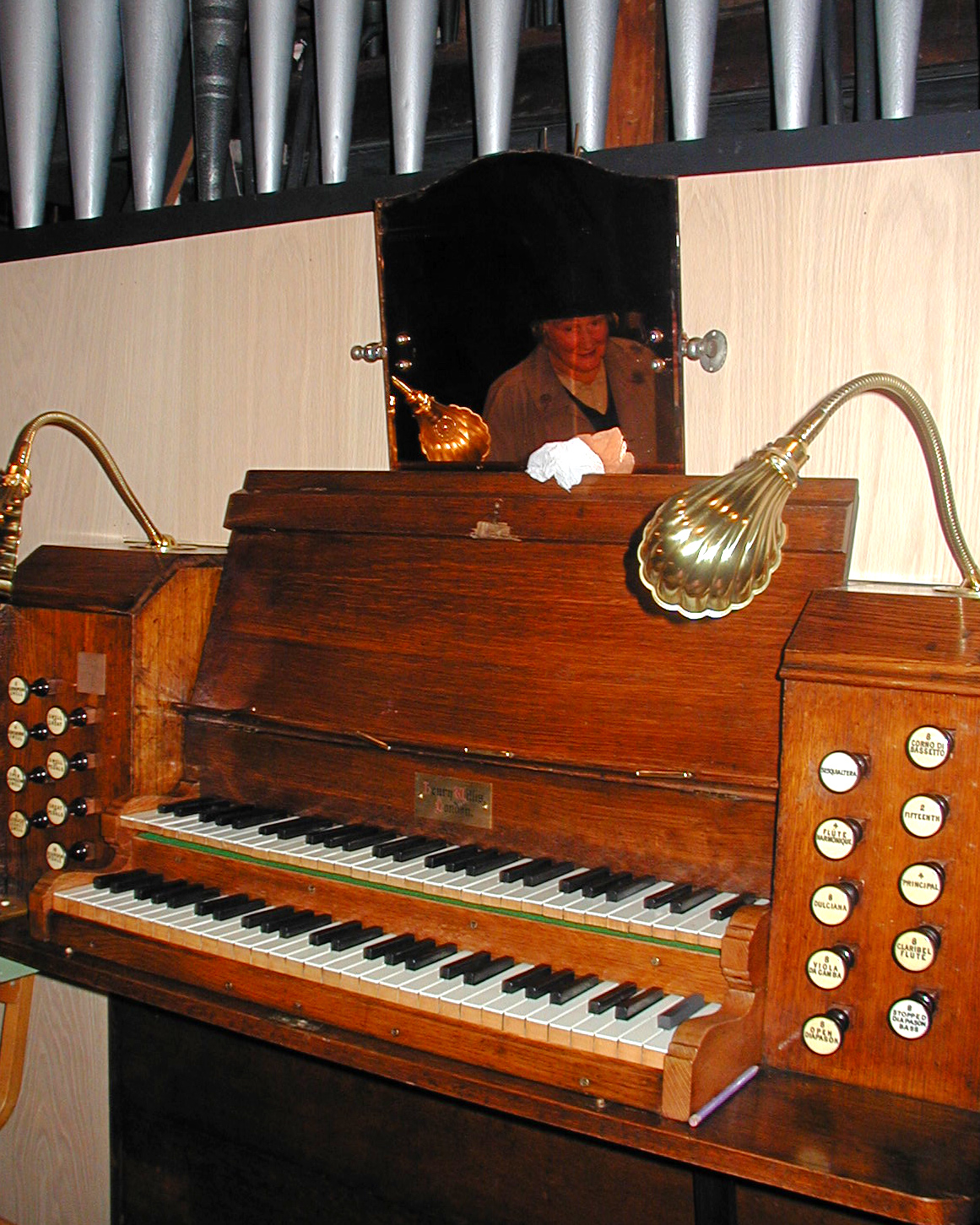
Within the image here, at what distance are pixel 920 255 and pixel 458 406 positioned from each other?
0.85 metres

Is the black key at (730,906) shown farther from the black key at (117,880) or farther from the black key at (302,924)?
the black key at (117,880)

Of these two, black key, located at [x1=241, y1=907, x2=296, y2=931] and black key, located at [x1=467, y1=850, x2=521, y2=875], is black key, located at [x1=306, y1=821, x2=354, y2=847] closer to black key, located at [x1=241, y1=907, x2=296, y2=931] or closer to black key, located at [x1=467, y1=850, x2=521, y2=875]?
black key, located at [x1=241, y1=907, x2=296, y2=931]

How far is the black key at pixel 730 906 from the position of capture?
1611mm

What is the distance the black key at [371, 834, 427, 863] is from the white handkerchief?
61 centimetres

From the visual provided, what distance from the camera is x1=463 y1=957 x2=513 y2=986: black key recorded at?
1.64 m

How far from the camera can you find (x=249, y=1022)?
5.74ft

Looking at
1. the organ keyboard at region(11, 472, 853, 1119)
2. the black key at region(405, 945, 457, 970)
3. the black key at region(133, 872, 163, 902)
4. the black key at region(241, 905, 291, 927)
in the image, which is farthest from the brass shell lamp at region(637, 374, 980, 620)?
the black key at region(133, 872, 163, 902)

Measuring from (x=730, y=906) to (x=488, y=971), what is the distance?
0.34m

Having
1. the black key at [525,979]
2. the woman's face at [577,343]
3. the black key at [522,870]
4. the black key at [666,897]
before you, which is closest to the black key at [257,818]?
the black key at [522,870]

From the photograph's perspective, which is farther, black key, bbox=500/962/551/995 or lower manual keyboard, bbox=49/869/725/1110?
black key, bbox=500/962/551/995

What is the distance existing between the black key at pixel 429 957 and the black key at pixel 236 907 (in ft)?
1.11

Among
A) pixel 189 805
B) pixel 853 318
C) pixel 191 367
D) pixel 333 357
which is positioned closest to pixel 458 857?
pixel 189 805

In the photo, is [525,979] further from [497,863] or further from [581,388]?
[581,388]

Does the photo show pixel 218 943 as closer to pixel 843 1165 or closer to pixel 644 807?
pixel 644 807
